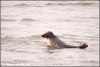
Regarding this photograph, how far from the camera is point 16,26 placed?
15.2m

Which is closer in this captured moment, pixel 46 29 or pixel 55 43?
pixel 55 43

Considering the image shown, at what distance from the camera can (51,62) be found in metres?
9.65

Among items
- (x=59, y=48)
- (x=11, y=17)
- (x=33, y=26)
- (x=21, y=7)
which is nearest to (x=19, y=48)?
(x=59, y=48)

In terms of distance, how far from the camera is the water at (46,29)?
32.8 ft

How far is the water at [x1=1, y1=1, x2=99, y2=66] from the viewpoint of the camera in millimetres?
10000

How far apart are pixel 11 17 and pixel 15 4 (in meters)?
5.00

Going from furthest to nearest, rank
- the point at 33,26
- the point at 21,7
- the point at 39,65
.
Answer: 1. the point at 21,7
2. the point at 33,26
3. the point at 39,65

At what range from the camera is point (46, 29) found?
14727 mm

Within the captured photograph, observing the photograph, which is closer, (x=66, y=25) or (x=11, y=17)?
(x=66, y=25)

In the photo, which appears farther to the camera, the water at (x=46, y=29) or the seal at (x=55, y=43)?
the seal at (x=55, y=43)

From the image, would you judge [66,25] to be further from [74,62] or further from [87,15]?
[74,62]

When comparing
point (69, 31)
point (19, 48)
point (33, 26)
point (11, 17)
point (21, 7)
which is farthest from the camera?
point (21, 7)

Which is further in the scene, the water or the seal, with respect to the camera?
the seal

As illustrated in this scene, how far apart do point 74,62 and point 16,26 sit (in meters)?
6.06
